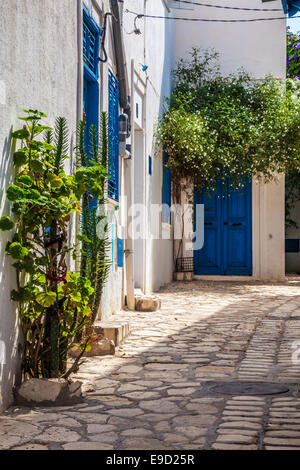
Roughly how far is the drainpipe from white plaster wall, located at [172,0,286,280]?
18.2 ft

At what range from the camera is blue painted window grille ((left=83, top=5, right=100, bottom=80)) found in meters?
6.19

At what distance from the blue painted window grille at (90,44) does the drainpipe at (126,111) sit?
0.74 m

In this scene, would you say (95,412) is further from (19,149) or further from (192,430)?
(19,149)

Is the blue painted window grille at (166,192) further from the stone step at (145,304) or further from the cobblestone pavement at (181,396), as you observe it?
the cobblestone pavement at (181,396)

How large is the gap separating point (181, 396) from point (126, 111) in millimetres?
4917

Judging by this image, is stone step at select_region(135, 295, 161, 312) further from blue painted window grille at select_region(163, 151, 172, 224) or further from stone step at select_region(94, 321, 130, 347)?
blue painted window grille at select_region(163, 151, 172, 224)

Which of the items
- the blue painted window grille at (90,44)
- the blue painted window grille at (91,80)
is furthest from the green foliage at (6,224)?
the blue painted window grille at (90,44)

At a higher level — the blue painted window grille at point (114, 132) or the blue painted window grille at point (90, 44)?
the blue painted window grille at point (90, 44)

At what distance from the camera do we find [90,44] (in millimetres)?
6441

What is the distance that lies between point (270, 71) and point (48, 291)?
1079 cm

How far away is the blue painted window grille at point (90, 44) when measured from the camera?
619cm

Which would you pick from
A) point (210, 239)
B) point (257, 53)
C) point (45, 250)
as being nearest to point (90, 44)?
point (45, 250)

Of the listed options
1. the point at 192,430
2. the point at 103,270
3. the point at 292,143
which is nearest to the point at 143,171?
the point at 292,143

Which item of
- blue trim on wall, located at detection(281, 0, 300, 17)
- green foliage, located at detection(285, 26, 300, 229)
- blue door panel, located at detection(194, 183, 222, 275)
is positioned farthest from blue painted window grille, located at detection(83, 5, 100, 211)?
green foliage, located at detection(285, 26, 300, 229)
